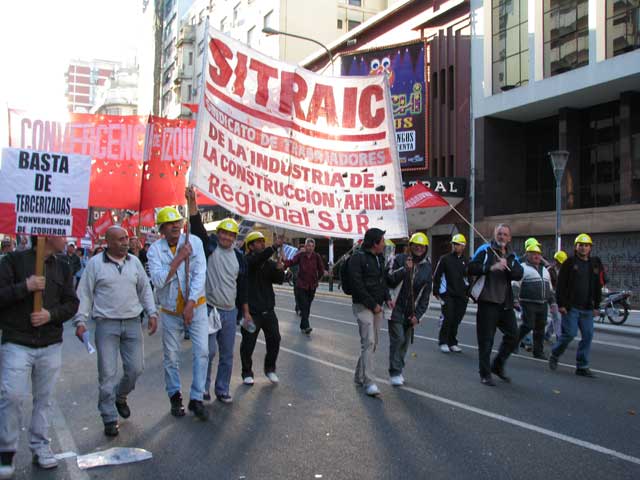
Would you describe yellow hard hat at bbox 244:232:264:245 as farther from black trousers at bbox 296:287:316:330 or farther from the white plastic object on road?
black trousers at bbox 296:287:316:330

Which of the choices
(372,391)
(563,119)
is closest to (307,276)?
(372,391)

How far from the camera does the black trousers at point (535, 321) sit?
9.85 meters

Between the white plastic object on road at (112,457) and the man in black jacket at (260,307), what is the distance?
8.78 ft

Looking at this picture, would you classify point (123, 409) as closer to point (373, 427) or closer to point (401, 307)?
point (373, 427)

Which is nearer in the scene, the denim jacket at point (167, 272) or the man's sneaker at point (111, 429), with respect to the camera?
the man's sneaker at point (111, 429)

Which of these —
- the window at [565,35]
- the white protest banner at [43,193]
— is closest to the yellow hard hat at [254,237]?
the white protest banner at [43,193]

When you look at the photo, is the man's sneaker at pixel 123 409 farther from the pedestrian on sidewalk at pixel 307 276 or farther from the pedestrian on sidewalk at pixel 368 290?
the pedestrian on sidewalk at pixel 307 276

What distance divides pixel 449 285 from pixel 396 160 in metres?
4.42

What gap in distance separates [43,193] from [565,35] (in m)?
23.9

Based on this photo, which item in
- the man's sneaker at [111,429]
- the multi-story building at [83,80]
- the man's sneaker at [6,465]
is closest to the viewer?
the man's sneaker at [6,465]

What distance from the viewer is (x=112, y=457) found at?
4914 millimetres

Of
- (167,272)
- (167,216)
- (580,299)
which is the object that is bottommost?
(580,299)

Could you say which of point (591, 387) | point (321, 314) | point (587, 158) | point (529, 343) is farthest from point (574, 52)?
point (591, 387)

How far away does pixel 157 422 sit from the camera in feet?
19.4
